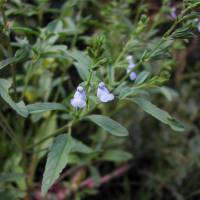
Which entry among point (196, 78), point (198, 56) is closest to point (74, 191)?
point (196, 78)

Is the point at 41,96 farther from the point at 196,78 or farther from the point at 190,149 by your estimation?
the point at 196,78

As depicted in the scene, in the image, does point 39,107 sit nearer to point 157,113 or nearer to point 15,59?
point 15,59

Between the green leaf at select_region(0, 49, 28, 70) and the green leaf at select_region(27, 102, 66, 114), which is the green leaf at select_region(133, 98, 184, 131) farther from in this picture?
the green leaf at select_region(0, 49, 28, 70)

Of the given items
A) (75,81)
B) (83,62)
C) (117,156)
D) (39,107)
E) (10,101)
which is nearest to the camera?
(10,101)

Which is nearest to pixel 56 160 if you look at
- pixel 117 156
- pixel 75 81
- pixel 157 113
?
pixel 157 113

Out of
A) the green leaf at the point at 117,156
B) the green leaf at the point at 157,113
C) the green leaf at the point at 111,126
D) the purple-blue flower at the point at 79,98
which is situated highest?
the purple-blue flower at the point at 79,98

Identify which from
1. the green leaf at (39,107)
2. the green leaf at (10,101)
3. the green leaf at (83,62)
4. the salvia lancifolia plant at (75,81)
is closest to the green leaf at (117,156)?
the salvia lancifolia plant at (75,81)

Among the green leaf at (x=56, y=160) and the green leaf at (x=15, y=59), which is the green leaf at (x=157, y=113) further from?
the green leaf at (x=15, y=59)

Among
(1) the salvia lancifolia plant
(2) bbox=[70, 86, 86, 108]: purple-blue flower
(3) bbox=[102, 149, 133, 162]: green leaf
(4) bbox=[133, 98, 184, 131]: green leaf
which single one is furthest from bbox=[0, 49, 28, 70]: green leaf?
(3) bbox=[102, 149, 133, 162]: green leaf
